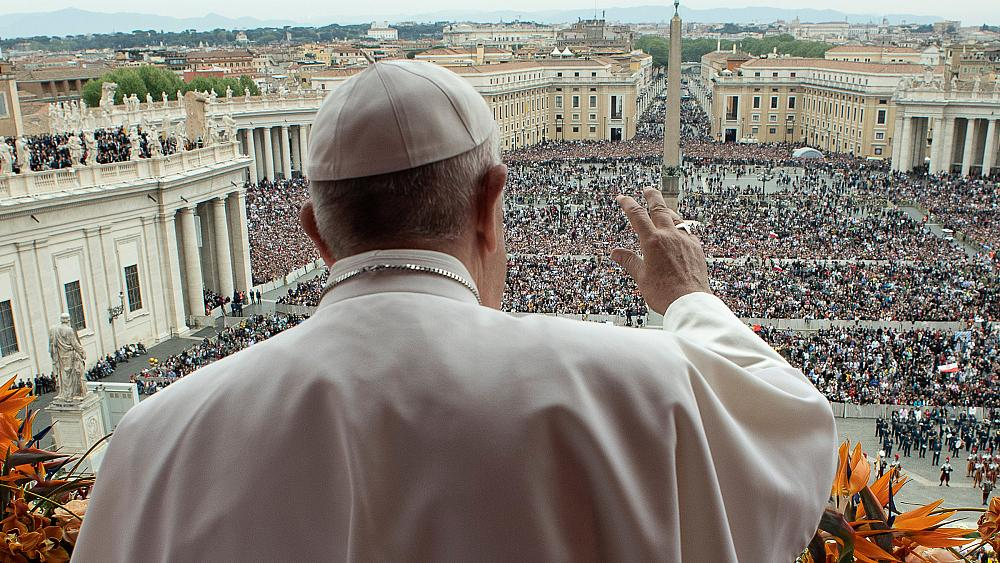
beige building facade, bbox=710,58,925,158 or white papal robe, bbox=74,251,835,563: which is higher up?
white papal robe, bbox=74,251,835,563

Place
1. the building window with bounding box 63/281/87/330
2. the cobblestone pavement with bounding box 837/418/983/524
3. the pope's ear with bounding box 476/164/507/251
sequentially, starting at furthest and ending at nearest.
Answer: the building window with bounding box 63/281/87/330, the cobblestone pavement with bounding box 837/418/983/524, the pope's ear with bounding box 476/164/507/251

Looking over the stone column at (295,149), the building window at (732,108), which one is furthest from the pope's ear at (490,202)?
the building window at (732,108)

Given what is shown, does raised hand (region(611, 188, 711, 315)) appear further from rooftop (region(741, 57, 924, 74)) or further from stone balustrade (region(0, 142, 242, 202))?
rooftop (region(741, 57, 924, 74))

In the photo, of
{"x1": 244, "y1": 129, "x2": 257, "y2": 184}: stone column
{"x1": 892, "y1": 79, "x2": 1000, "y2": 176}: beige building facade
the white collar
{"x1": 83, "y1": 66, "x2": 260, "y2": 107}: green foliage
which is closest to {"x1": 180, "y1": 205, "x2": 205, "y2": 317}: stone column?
{"x1": 244, "y1": 129, "x2": 257, "y2": 184}: stone column

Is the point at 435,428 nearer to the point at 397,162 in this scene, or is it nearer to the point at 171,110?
the point at 397,162

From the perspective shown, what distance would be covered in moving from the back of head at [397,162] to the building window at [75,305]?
22.6 meters

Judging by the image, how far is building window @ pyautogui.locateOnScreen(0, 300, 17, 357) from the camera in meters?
20.4

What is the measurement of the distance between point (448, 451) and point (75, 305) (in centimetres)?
2324

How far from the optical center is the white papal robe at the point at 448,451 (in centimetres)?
141

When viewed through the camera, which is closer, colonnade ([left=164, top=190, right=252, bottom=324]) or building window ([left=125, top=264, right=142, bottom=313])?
building window ([left=125, top=264, right=142, bottom=313])

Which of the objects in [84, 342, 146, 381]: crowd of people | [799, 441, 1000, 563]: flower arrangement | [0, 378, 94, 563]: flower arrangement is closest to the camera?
[799, 441, 1000, 563]: flower arrangement

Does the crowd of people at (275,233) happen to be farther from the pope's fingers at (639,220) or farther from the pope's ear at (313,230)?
the pope's ear at (313,230)

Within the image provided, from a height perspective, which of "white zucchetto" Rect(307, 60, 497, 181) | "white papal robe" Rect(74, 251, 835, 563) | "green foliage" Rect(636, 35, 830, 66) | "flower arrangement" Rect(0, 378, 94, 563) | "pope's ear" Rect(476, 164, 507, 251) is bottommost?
"green foliage" Rect(636, 35, 830, 66)

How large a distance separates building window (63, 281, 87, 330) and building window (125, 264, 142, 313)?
1.61 meters
